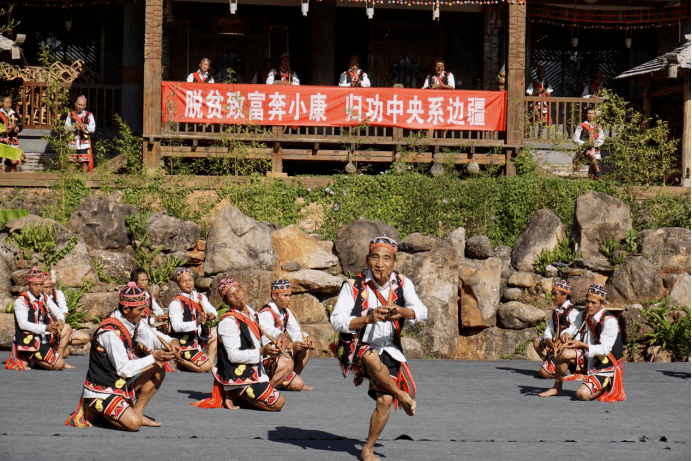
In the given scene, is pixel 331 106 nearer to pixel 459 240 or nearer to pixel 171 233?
pixel 459 240

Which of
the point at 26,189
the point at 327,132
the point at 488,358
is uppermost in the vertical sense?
the point at 327,132

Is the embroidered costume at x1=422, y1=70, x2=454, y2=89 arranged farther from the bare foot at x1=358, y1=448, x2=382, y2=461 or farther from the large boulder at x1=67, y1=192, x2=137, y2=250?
the bare foot at x1=358, y1=448, x2=382, y2=461

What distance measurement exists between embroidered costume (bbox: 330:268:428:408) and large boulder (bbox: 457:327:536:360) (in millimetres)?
7440

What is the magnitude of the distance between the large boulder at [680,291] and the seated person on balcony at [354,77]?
6.39 m

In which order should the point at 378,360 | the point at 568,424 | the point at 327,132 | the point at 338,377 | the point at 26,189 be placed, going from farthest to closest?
the point at 327,132, the point at 26,189, the point at 338,377, the point at 568,424, the point at 378,360

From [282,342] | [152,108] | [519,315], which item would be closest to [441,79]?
[152,108]

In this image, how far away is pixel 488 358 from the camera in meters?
14.6

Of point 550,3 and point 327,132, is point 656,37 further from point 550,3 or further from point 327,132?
point 327,132

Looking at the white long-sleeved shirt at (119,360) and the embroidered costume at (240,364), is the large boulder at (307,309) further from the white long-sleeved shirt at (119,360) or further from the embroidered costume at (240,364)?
the white long-sleeved shirt at (119,360)

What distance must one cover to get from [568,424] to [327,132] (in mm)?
10830

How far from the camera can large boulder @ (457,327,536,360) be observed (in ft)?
47.7

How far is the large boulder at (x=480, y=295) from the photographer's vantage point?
14547 millimetres

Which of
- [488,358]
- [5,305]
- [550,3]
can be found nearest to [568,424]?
[488,358]

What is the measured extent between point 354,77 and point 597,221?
5170 millimetres
